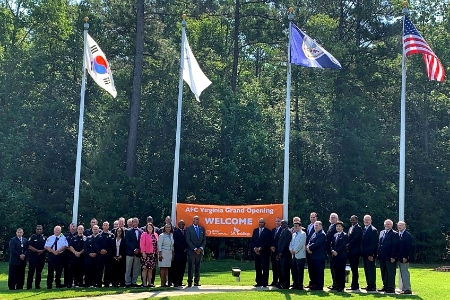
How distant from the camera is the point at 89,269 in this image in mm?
19703

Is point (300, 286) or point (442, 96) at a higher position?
point (442, 96)

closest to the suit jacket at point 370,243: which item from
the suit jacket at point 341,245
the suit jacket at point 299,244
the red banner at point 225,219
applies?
the suit jacket at point 341,245

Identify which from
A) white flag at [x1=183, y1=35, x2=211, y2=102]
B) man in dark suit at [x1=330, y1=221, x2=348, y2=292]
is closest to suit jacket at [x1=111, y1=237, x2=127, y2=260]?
white flag at [x1=183, y1=35, x2=211, y2=102]

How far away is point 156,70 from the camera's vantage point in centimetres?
4128

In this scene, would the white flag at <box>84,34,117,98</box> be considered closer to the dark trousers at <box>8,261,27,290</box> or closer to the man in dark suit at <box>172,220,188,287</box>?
the man in dark suit at <box>172,220,188,287</box>

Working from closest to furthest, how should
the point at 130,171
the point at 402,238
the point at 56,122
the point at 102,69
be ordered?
the point at 402,238 → the point at 102,69 → the point at 130,171 → the point at 56,122

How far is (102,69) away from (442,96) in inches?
1100

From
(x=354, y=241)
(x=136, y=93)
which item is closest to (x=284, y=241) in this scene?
(x=354, y=241)

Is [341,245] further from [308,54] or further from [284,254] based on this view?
[308,54]

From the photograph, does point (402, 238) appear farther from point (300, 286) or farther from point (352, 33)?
point (352, 33)

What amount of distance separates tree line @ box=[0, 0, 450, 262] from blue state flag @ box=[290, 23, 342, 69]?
692 inches

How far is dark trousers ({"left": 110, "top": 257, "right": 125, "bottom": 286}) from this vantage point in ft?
65.0

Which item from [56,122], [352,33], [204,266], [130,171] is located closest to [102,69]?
[204,266]

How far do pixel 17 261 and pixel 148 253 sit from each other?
3.76 metres
